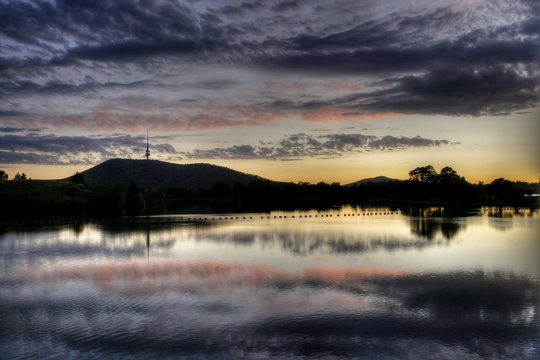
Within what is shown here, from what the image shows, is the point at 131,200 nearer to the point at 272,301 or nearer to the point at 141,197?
the point at 141,197

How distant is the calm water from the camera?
62.7 feet

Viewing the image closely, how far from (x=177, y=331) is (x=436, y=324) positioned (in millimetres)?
12560

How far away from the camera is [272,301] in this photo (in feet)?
85.9

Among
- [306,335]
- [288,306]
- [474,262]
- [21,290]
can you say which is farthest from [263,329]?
[474,262]

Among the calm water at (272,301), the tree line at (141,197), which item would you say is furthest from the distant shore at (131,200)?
the calm water at (272,301)

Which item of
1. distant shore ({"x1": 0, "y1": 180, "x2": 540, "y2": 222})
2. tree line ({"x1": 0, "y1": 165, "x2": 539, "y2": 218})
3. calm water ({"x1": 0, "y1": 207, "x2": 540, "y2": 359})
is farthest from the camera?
tree line ({"x1": 0, "y1": 165, "x2": 539, "y2": 218})

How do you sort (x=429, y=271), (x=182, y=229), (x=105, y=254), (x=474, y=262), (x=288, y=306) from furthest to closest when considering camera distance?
(x=182, y=229), (x=105, y=254), (x=474, y=262), (x=429, y=271), (x=288, y=306)

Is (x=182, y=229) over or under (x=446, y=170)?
under

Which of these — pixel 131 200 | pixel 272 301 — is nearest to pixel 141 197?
pixel 131 200

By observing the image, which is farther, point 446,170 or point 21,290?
point 446,170

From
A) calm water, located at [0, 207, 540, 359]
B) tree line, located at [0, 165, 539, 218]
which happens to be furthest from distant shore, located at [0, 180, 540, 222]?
calm water, located at [0, 207, 540, 359]

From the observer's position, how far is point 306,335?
20.3 metres

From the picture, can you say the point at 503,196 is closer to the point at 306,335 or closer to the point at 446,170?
the point at 446,170

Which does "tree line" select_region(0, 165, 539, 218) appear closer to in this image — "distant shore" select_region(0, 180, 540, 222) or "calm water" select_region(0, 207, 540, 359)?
"distant shore" select_region(0, 180, 540, 222)
